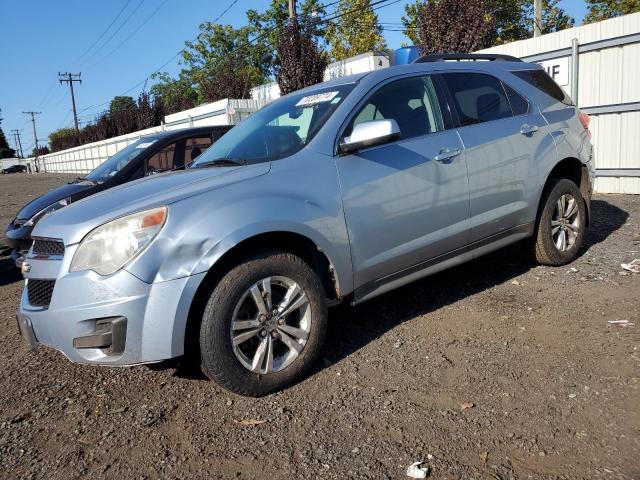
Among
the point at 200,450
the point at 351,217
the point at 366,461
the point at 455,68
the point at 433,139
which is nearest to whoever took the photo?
the point at 366,461

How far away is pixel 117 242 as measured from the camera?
2854 millimetres

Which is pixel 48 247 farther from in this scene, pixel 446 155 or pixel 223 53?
pixel 223 53

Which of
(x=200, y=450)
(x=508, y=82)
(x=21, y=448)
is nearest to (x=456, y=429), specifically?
(x=200, y=450)

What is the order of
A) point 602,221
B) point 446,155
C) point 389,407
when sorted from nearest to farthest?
point 389,407, point 446,155, point 602,221

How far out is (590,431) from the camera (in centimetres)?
259

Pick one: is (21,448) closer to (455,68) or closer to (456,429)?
(456,429)

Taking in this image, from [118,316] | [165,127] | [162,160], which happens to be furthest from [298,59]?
[118,316]

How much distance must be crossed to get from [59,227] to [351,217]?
1.71 m

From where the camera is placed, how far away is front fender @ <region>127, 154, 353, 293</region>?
111 inches

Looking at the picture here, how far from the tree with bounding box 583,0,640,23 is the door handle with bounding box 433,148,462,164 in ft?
96.6

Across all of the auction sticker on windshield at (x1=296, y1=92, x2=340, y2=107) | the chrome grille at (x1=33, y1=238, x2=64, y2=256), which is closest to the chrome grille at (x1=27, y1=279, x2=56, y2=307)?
the chrome grille at (x1=33, y1=238, x2=64, y2=256)

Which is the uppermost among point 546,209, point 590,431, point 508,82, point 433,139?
point 508,82

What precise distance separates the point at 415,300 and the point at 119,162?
4541 millimetres

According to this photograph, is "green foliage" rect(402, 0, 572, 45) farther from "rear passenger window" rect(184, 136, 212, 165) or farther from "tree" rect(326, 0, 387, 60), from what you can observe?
"rear passenger window" rect(184, 136, 212, 165)
